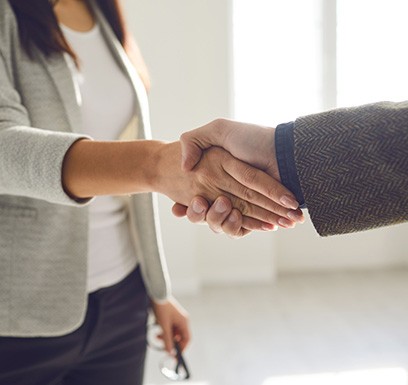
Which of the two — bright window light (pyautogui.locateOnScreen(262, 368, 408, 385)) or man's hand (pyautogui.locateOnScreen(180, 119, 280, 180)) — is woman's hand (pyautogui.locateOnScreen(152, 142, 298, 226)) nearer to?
man's hand (pyautogui.locateOnScreen(180, 119, 280, 180))

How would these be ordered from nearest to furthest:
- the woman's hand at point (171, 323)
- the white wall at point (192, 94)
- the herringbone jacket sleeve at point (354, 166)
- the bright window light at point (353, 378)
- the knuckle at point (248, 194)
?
the herringbone jacket sleeve at point (354, 166) < the knuckle at point (248, 194) < the woman's hand at point (171, 323) < the bright window light at point (353, 378) < the white wall at point (192, 94)

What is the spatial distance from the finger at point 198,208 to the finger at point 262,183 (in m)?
0.06

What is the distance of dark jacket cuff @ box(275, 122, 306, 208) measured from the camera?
28.4 inches

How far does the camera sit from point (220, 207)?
0.79 metres

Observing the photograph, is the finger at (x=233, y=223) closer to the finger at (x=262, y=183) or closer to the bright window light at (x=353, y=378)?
the finger at (x=262, y=183)

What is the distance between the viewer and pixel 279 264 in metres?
3.93

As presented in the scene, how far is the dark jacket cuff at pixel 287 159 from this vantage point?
0.72m

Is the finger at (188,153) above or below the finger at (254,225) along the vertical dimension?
above

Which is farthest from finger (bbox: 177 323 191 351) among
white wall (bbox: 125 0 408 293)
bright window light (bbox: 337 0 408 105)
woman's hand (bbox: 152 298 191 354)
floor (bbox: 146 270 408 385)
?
bright window light (bbox: 337 0 408 105)

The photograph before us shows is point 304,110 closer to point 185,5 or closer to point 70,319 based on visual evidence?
point 185,5

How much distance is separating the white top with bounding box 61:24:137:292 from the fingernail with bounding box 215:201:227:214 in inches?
12.1

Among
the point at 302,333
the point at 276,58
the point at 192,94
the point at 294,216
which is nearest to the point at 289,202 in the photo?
the point at 294,216

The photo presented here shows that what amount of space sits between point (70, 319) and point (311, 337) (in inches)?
79.9

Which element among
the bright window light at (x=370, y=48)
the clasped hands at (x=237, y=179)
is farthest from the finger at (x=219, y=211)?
the bright window light at (x=370, y=48)
